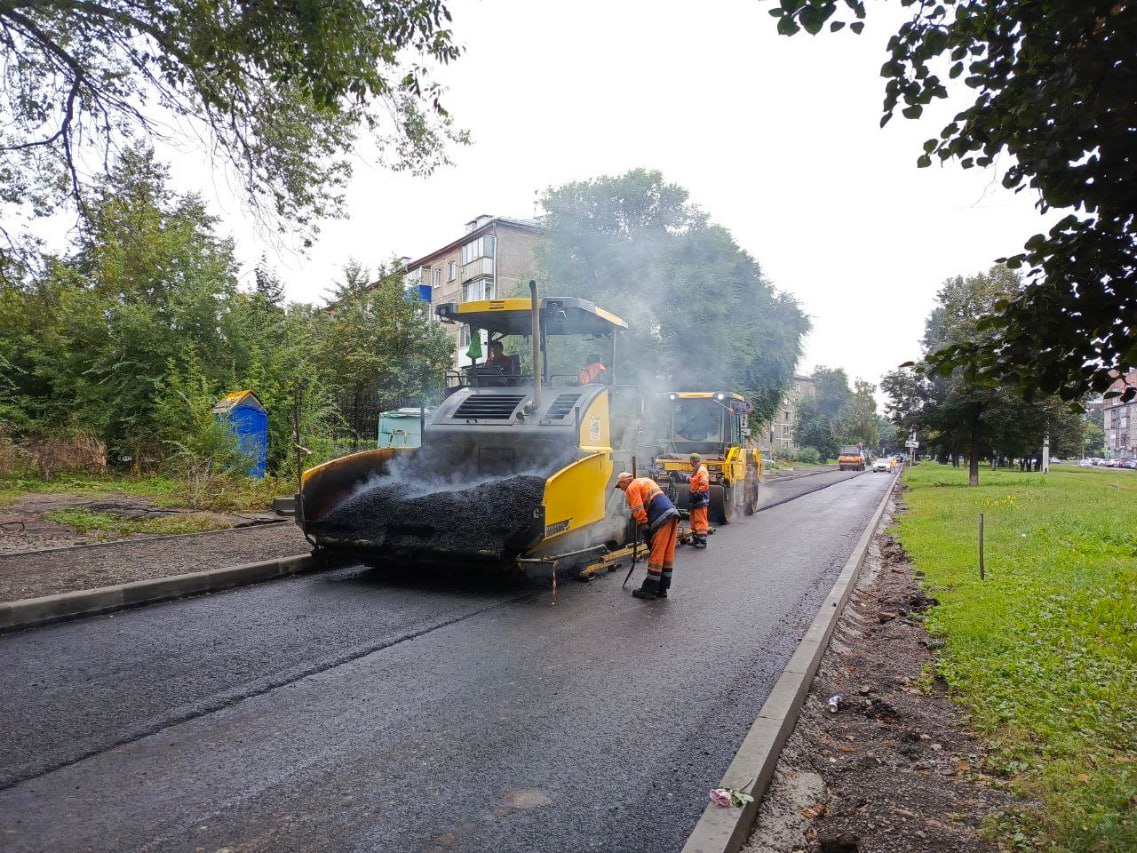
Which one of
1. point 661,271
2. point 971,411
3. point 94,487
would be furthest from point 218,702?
point 971,411

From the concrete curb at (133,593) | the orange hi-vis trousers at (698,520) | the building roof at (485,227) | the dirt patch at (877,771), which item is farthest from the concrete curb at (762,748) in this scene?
the building roof at (485,227)

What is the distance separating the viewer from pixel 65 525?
377 inches

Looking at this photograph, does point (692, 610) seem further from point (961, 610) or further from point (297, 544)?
point (297, 544)

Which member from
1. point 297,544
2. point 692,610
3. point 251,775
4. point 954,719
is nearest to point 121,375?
point 297,544

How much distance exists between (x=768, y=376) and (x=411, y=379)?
15873 millimetres

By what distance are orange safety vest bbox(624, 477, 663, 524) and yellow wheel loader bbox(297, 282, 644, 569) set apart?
361mm

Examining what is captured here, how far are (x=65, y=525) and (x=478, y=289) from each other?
33018 mm

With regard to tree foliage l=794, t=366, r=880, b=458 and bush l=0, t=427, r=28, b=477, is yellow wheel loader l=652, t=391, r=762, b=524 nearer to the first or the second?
bush l=0, t=427, r=28, b=477

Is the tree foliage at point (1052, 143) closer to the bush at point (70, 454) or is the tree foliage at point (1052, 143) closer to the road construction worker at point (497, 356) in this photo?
the road construction worker at point (497, 356)

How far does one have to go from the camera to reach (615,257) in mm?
27125

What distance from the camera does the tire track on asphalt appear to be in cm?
311

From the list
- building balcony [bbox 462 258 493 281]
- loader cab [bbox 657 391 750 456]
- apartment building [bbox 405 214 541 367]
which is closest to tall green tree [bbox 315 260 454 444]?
loader cab [bbox 657 391 750 456]

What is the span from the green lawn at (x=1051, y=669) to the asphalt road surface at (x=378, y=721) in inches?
48.5

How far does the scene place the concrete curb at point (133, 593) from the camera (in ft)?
17.7
